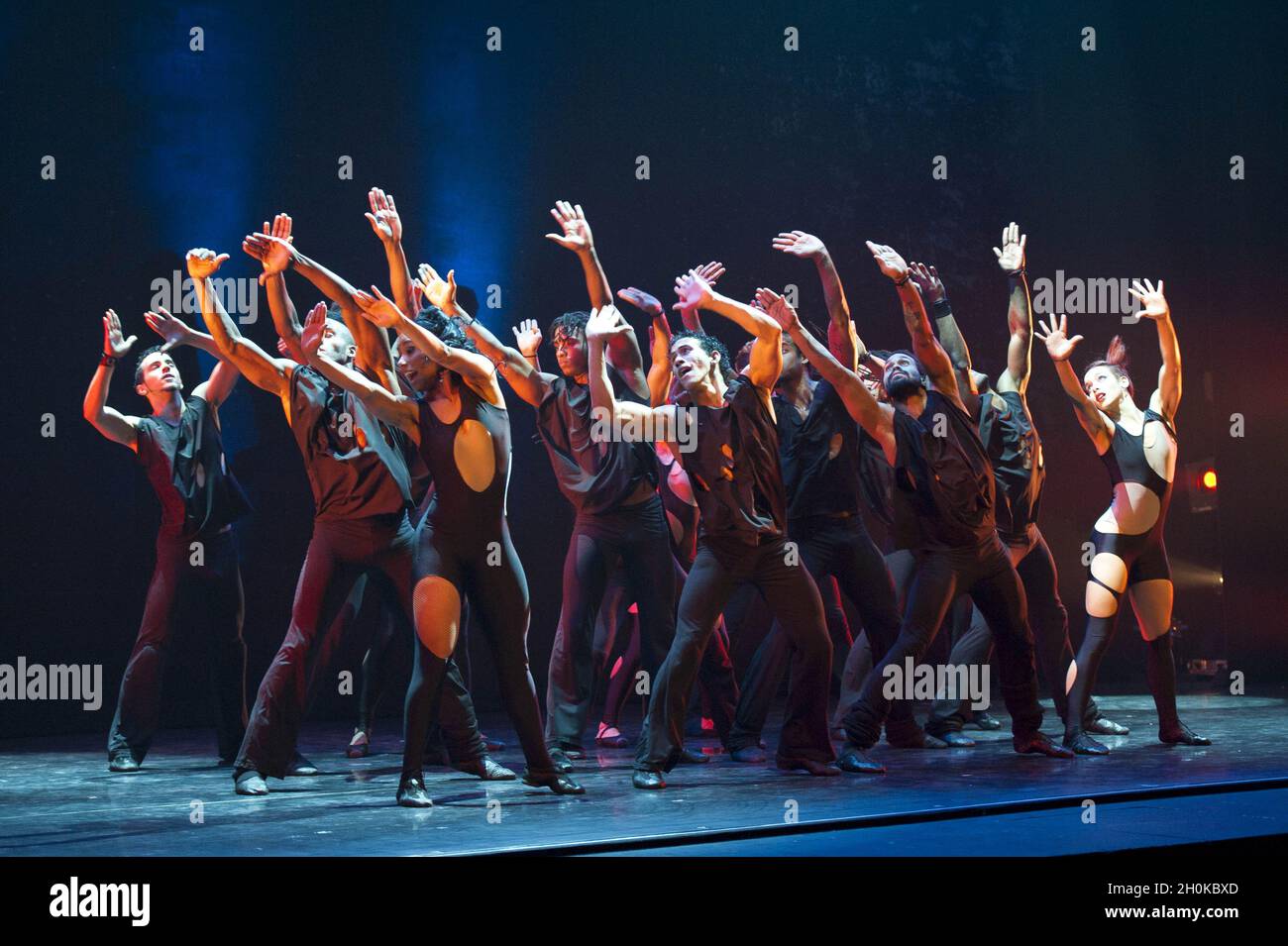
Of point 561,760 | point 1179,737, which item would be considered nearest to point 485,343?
point 561,760

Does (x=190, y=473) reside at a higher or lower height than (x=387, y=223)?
lower

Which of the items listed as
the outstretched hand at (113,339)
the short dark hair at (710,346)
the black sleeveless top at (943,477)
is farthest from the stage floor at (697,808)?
the outstretched hand at (113,339)

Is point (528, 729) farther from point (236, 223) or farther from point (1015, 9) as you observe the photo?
point (1015, 9)

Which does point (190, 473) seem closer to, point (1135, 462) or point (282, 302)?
point (282, 302)

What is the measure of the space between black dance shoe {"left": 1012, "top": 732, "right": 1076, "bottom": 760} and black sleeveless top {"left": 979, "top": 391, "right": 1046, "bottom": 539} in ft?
3.35

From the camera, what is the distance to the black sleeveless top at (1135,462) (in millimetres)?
6289

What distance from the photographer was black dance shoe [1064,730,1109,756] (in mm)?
6043

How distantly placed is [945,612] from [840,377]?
3.29 feet

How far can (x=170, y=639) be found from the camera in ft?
21.2

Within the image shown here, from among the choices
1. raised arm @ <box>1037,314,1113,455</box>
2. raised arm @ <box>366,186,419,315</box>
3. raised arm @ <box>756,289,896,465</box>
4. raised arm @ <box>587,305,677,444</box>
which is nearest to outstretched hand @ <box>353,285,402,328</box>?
raised arm @ <box>587,305,677,444</box>

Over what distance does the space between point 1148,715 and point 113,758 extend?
16.8ft

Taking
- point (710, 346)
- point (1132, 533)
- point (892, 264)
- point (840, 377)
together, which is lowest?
point (1132, 533)

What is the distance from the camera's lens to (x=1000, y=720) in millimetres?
7660
